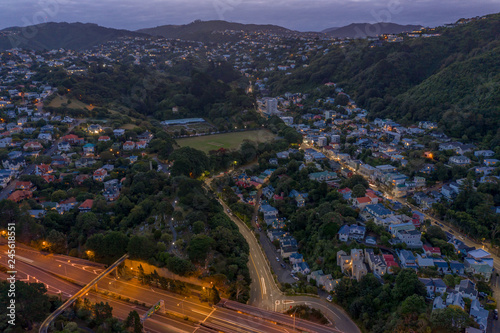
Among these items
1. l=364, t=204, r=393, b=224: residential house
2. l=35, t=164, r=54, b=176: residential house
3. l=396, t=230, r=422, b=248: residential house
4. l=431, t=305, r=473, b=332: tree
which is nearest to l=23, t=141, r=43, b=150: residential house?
l=35, t=164, r=54, b=176: residential house

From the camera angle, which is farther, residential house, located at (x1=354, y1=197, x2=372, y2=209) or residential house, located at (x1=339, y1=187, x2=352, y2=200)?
residential house, located at (x1=339, y1=187, x2=352, y2=200)

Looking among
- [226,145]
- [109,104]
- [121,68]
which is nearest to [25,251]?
[226,145]

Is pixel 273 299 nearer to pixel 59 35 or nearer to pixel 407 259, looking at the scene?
pixel 407 259

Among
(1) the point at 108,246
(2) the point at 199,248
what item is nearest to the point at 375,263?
(2) the point at 199,248

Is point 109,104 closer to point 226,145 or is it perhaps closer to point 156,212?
point 226,145

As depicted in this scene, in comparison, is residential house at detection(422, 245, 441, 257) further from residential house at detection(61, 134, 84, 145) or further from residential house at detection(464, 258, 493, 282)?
residential house at detection(61, 134, 84, 145)

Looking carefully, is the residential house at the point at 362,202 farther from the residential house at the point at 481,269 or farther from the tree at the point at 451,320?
the tree at the point at 451,320
